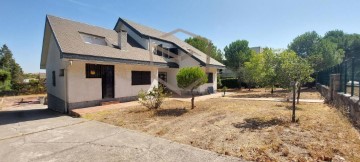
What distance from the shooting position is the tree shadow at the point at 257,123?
7.38m

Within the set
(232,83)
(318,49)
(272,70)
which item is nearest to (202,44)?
(232,83)

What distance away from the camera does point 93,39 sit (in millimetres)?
14766

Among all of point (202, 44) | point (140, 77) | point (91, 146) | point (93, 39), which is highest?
point (202, 44)

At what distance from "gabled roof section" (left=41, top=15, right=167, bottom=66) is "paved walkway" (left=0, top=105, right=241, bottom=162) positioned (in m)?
4.94

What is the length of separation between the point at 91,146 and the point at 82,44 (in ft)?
28.8

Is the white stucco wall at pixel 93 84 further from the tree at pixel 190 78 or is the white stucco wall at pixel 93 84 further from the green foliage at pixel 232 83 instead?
the green foliage at pixel 232 83

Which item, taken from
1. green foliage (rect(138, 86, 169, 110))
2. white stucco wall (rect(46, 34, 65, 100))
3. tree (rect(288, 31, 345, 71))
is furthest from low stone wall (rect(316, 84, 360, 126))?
white stucco wall (rect(46, 34, 65, 100))

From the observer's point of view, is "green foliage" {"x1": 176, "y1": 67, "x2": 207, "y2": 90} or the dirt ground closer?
the dirt ground

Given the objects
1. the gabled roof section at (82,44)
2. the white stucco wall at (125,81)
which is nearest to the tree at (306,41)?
the gabled roof section at (82,44)

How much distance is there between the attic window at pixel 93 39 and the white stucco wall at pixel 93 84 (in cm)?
252

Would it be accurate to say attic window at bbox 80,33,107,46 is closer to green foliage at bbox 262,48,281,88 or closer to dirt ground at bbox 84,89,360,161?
dirt ground at bbox 84,89,360,161

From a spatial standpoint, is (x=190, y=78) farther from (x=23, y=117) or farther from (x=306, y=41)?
(x=306, y=41)

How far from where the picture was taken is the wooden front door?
13.5 metres

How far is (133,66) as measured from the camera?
50.2 ft
